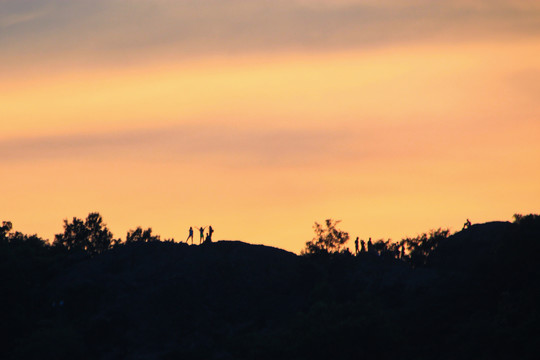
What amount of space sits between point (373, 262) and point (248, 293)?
630 inches

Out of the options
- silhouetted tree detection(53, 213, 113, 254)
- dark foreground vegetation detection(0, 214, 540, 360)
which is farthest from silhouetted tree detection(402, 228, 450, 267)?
silhouetted tree detection(53, 213, 113, 254)

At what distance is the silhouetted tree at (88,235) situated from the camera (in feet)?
421

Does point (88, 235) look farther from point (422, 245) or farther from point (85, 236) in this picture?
point (422, 245)

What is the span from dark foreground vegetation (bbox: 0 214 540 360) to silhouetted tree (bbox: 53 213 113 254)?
9890mm

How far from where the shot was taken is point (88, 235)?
13025 centimetres

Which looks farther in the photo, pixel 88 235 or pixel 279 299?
pixel 88 235

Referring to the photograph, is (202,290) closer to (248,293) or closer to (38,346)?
(248,293)

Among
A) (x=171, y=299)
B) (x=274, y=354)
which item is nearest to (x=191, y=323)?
(x=171, y=299)

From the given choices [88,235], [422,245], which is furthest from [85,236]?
[422,245]

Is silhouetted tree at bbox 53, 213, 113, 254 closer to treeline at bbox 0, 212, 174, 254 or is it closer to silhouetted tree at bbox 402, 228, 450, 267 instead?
treeline at bbox 0, 212, 174, 254

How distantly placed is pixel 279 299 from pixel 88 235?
133 ft

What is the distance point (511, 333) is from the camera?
79000 mm

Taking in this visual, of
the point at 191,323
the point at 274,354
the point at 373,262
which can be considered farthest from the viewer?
the point at 373,262

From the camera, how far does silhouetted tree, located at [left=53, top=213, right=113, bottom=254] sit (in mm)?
128375
